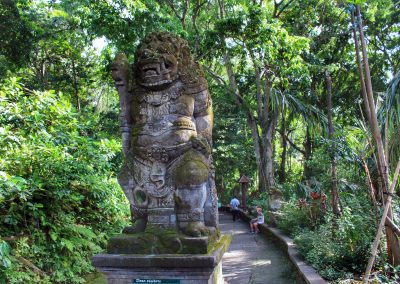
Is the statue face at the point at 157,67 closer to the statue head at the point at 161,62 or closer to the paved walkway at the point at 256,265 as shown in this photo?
the statue head at the point at 161,62

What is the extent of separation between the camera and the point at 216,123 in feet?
67.2

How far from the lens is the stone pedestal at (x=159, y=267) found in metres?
3.83

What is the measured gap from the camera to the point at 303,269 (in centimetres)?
621

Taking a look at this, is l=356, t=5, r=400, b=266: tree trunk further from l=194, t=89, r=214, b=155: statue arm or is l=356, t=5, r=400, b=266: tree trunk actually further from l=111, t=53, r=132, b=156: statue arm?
l=111, t=53, r=132, b=156: statue arm

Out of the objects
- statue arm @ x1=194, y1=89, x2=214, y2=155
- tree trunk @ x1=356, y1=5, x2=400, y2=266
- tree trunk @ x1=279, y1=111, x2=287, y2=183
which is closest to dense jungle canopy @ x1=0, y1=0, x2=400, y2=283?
tree trunk @ x1=356, y1=5, x2=400, y2=266

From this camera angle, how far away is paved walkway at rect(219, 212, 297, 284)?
7.08 meters

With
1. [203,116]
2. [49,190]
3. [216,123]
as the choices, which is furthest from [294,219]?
[216,123]

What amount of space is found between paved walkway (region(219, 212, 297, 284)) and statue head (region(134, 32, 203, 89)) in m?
2.51

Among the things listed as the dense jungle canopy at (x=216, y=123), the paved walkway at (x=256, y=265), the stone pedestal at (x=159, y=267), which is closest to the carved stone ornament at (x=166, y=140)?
the stone pedestal at (x=159, y=267)

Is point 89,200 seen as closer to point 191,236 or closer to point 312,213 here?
point 191,236

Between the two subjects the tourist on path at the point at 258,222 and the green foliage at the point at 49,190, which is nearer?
the green foliage at the point at 49,190

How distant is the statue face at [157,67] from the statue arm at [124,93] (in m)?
0.28

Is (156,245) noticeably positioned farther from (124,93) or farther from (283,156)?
(283,156)

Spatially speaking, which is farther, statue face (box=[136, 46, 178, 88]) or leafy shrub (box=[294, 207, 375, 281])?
leafy shrub (box=[294, 207, 375, 281])
